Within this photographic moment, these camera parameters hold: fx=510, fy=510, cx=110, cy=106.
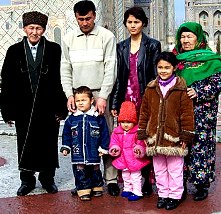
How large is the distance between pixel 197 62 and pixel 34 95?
153cm

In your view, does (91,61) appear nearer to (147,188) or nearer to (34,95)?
(34,95)

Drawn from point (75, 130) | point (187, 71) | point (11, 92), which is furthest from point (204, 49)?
point (11, 92)

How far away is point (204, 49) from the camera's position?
4387 mm

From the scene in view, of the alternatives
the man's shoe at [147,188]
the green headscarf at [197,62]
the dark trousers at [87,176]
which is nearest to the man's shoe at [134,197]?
the man's shoe at [147,188]

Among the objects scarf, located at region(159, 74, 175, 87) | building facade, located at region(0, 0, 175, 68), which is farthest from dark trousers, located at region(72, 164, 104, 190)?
building facade, located at region(0, 0, 175, 68)

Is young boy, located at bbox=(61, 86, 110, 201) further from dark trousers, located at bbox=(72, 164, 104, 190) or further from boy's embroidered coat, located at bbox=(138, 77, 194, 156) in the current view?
boy's embroidered coat, located at bbox=(138, 77, 194, 156)

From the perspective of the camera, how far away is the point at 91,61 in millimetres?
4539

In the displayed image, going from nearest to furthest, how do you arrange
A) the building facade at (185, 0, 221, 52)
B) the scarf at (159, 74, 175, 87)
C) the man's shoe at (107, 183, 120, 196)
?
the scarf at (159, 74, 175, 87)
the man's shoe at (107, 183, 120, 196)
the building facade at (185, 0, 221, 52)

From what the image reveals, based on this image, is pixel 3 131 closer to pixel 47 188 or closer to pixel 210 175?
pixel 47 188

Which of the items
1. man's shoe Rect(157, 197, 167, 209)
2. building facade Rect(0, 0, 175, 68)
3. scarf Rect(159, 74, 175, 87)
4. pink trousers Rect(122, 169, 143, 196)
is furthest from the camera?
building facade Rect(0, 0, 175, 68)

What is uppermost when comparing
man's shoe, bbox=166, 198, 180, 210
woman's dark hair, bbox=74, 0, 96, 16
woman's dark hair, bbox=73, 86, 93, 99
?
woman's dark hair, bbox=74, 0, 96, 16

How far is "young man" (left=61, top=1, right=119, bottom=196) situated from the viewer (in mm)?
4516

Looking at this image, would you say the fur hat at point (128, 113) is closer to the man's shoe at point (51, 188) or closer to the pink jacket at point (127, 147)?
the pink jacket at point (127, 147)

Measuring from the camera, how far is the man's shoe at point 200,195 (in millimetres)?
4523
